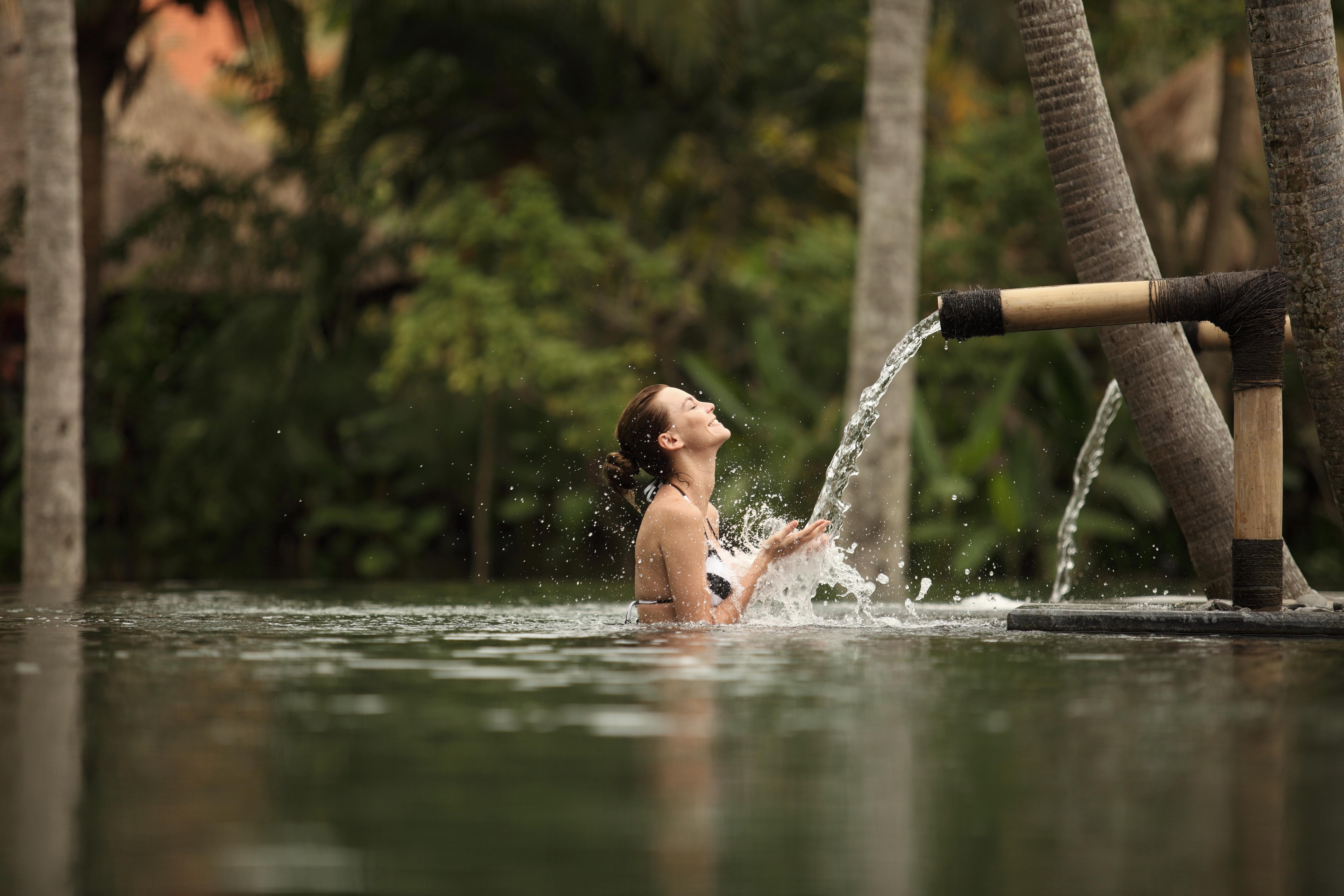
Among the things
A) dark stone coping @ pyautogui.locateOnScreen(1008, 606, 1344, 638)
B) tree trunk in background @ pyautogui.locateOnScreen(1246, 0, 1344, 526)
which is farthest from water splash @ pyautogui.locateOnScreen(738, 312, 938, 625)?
tree trunk in background @ pyautogui.locateOnScreen(1246, 0, 1344, 526)

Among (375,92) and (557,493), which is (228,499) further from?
(375,92)

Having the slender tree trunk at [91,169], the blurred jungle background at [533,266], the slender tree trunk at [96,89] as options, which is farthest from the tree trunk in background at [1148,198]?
the slender tree trunk at [91,169]

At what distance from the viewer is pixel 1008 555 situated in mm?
12180

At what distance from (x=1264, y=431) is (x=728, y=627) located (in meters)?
1.72

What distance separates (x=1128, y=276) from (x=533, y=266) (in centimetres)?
967

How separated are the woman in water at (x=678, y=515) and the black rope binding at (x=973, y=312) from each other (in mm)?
1004

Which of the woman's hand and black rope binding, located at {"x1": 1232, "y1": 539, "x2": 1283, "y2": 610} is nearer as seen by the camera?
black rope binding, located at {"x1": 1232, "y1": 539, "x2": 1283, "y2": 610}

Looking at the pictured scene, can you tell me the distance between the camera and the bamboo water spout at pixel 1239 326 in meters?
4.34

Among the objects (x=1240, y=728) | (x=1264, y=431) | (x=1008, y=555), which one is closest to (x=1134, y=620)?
(x=1264, y=431)

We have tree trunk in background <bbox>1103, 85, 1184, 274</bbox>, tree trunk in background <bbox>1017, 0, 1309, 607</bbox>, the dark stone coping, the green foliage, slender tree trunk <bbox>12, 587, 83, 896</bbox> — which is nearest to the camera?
slender tree trunk <bbox>12, 587, 83, 896</bbox>

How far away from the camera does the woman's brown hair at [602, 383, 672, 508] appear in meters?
5.64

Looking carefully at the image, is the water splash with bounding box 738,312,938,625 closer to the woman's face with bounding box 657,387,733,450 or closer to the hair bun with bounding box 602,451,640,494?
the woman's face with bounding box 657,387,733,450

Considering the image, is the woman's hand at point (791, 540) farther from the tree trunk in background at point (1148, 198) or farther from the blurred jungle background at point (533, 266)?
the tree trunk in background at point (1148, 198)

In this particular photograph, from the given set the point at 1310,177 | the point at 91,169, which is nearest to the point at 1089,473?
the point at 1310,177
